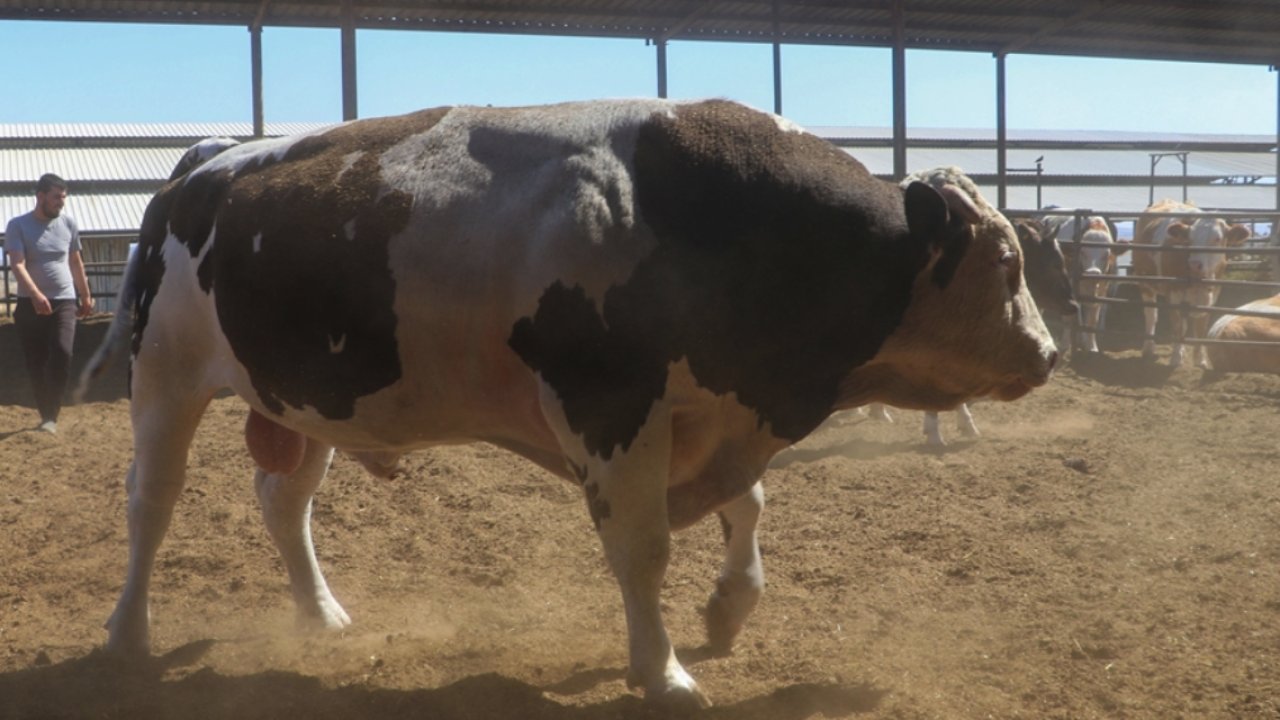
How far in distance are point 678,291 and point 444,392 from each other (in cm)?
80

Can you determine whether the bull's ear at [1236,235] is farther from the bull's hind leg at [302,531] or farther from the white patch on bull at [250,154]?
the white patch on bull at [250,154]

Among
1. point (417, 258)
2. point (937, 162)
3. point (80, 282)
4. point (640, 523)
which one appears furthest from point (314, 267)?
point (937, 162)

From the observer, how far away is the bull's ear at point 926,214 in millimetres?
3520

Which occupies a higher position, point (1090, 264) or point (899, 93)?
point (899, 93)

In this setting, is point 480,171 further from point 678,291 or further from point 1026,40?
point 1026,40

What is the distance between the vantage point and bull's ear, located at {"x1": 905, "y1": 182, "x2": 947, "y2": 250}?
11.5 ft

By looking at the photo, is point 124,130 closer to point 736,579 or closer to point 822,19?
point 822,19

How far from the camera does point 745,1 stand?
1528 cm

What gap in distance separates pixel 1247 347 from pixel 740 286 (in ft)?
33.8

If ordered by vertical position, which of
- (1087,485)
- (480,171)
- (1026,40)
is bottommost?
(1087,485)

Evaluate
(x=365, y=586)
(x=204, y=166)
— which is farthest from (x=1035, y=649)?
(x=204, y=166)

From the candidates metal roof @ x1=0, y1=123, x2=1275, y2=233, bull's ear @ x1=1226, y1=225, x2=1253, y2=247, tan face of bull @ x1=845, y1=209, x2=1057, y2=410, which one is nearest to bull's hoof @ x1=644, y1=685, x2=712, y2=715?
tan face of bull @ x1=845, y1=209, x2=1057, y2=410

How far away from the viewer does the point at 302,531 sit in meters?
4.87

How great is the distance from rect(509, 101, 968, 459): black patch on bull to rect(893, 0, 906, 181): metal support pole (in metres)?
12.4
